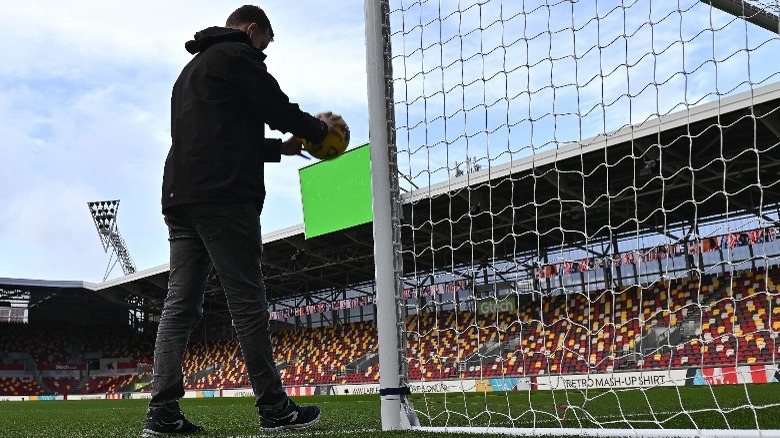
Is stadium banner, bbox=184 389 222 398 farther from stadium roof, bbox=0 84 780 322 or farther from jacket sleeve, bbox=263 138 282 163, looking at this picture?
jacket sleeve, bbox=263 138 282 163

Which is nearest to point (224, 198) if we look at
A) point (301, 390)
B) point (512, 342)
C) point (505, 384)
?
point (505, 384)

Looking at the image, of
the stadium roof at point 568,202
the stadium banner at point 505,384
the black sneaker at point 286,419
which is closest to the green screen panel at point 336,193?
the stadium roof at point 568,202

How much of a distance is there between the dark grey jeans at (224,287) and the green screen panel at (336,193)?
446 inches

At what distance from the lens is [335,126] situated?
114 inches

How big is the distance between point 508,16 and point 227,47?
4.53 ft

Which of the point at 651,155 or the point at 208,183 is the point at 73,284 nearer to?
the point at 651,155

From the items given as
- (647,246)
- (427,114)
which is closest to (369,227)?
(647,246)

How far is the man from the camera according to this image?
2592 millimetres

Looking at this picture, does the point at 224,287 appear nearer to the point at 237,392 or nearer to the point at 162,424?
the point at 162,424

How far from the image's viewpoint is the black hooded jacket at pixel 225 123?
2.60 metres

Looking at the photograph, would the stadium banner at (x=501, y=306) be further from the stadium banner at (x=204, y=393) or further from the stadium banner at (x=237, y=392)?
the stadium banner at (x=204, y=393)

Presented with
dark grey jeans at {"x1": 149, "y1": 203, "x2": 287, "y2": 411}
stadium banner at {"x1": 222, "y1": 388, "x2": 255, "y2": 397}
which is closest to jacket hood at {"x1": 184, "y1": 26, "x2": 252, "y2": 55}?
dark grey jeans at {"x1": 149, "y1": 203, "x2": 287, "y2": 411}

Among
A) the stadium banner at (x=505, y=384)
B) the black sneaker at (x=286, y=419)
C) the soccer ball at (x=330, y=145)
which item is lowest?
the stadium banner at (x=505, y=384)

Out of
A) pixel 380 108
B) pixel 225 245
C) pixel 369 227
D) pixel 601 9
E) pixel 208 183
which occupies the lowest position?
pixel 225 245
